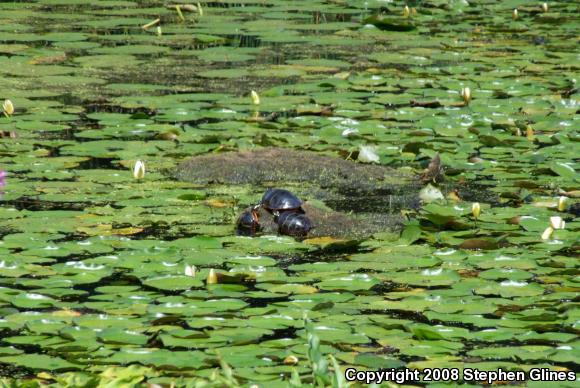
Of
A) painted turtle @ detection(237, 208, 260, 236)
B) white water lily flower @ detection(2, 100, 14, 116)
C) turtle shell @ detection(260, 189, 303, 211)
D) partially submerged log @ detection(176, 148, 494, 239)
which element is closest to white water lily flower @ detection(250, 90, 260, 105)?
partially submerged log @ detection(176, 148, 494, 239)

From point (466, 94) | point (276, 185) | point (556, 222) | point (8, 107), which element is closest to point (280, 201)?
point (276, 185)

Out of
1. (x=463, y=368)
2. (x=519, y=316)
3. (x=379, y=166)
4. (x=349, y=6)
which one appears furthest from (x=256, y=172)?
(x=349, y=6)

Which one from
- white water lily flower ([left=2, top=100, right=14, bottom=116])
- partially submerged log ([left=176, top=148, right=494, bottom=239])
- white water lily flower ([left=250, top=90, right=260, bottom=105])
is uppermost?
white water lily flower ([left=2, top=100, right=14, bottom=116])

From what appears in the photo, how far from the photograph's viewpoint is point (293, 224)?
255 inches

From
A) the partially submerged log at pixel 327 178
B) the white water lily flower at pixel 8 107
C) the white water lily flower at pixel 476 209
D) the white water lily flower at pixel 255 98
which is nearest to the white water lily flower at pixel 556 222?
the white water lily flower at pixel 476 209

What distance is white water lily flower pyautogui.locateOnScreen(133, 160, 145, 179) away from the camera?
7379 mm

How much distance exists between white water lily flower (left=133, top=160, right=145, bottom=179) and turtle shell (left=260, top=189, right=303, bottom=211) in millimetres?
969

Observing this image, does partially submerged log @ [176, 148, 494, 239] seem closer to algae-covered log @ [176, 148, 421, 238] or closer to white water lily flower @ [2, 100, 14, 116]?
algae-covered log @ [176, 148, 421, 238]

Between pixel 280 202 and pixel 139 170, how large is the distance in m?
1.16

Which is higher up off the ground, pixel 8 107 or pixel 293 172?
pixel 8 107

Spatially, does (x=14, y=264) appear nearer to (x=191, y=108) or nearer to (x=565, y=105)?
(x=191, y=108)

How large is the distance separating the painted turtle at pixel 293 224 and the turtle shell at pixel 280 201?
0.06 metres

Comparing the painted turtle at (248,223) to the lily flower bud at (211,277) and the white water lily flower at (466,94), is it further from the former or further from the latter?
the white water lily flower at (466,94)

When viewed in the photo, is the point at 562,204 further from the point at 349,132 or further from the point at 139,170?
the point at 139,170
